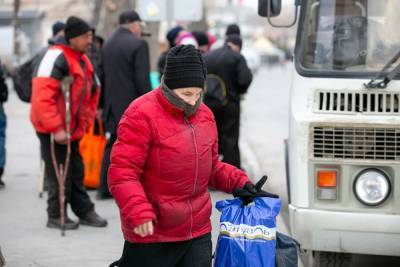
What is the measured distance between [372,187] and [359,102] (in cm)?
54

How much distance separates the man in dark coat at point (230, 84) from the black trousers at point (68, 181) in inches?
91.9

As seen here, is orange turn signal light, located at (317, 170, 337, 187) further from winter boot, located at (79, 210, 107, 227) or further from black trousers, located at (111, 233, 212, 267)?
winter boot, located at (79, 210, 107, 227)

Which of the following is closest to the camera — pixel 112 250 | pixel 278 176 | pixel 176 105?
pixel 176 105

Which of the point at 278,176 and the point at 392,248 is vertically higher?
the point at 392,248

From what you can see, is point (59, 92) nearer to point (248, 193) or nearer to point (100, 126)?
point (100, 126)

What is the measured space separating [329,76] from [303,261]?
2.00m

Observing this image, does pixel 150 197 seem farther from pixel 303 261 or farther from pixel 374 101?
pixel 303 261

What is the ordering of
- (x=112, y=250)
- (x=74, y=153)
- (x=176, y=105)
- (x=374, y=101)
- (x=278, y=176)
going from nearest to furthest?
(x=176, y=105), (x=374, y=101), (x=112, y=250), (x=74, y=153), (x=278, y=176)

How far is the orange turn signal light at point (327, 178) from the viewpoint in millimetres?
5762

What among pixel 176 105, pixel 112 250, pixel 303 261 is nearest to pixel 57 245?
pixel 112 250

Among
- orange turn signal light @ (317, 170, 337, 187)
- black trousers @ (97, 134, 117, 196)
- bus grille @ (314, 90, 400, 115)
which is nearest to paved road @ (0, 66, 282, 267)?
black trousers @ (97, 134, 117, 196)

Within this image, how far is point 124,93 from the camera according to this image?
9195mm

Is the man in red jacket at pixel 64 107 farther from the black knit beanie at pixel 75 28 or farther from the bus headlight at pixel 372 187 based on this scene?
the bus headlight at pixel 372 187

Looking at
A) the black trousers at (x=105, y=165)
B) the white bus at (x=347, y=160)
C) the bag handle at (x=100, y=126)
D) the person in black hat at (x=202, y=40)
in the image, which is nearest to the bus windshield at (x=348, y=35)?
the white bus at (x=347, y=160)
